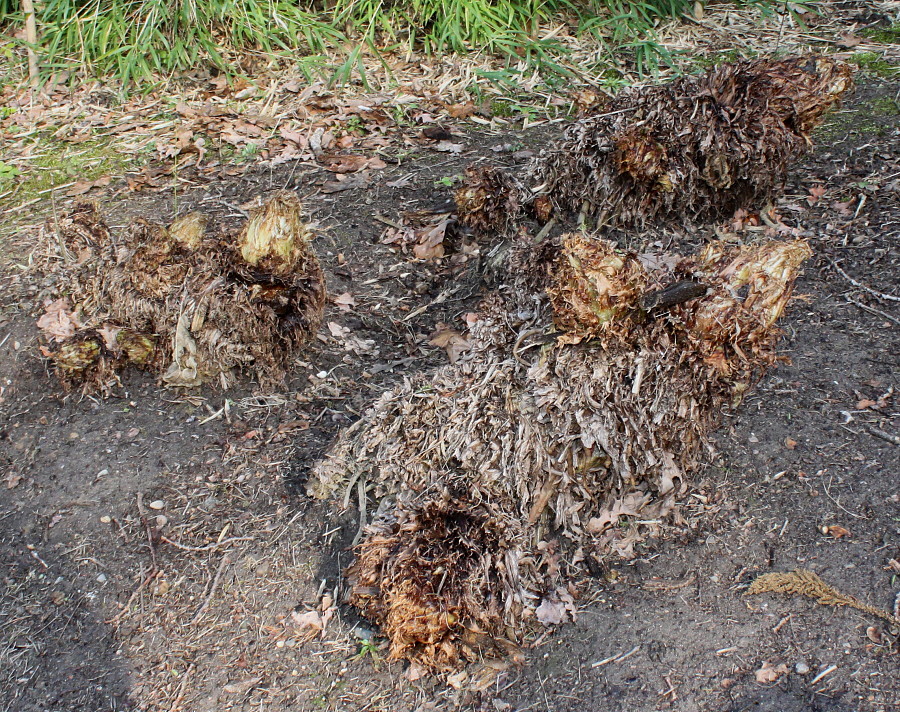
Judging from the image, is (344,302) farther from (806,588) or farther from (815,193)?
(815,193)

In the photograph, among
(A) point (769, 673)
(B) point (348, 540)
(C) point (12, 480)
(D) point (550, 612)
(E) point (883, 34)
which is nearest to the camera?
(A) point (769, 673)

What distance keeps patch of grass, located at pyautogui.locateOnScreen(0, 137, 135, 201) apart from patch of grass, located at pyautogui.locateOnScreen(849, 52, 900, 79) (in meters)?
4.82

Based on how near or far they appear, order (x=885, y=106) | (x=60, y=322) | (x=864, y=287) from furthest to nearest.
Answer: (x=885, y=106)
(x=864, y=287)
(x=60, y=322)

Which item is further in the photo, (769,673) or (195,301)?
(195,301)

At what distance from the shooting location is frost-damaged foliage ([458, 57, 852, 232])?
145 inches

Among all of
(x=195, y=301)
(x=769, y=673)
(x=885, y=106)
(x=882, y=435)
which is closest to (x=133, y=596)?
(x=195, y=301)

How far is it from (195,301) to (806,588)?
2.36 metres

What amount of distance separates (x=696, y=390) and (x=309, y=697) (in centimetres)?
154

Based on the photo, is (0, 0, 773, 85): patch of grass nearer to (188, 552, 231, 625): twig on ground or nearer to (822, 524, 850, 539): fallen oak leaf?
(188, 552, 231, 625): twig on ground

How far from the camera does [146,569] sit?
2.71 metres

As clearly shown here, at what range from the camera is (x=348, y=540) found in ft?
9.09

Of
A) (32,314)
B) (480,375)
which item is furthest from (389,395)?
(32,314)

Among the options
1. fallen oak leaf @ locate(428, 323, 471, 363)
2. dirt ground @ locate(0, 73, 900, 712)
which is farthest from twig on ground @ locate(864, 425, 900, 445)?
fallen oak leaf @ locate(428, 323, 471, 363)

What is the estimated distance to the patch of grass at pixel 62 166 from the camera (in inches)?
189
